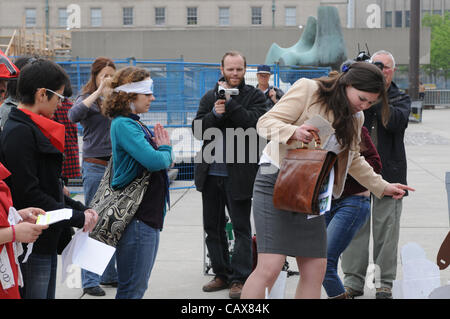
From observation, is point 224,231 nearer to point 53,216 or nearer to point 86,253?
point 86,253

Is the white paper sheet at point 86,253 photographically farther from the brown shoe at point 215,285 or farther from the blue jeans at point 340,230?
the brown shoe at point 215,285

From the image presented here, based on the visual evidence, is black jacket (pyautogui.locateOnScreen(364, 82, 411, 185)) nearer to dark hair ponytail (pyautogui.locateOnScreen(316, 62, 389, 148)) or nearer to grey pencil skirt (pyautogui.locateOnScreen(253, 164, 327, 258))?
dark hair ponytail (pyautogui.locateOnScreen(316, 62, 389, 148))

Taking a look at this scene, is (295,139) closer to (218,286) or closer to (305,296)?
(305,296)

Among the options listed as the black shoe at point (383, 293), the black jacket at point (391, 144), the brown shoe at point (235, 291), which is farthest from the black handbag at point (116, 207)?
the black shoe at point (383, 293)

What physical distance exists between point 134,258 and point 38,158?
3.08 feet

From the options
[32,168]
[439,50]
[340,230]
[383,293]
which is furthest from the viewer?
[439,50]

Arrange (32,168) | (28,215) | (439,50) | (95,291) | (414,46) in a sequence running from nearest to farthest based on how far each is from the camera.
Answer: (28,215) < (32,168) < (95,291) < (414,46) < (439,50)

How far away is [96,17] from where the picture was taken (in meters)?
55.8

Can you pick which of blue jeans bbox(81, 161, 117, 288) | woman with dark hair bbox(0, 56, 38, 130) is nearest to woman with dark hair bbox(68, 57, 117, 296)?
blue jeans bbox(81, 161, 117, 288)

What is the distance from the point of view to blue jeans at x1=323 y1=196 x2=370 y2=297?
4.38 m

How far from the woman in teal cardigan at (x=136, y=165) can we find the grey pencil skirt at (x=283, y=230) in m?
0.64

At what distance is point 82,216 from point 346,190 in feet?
6.94

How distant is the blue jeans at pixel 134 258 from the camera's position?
12.0 ft

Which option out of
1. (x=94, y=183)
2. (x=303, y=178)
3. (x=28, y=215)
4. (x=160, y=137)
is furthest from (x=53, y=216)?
(x=94, y=183)
